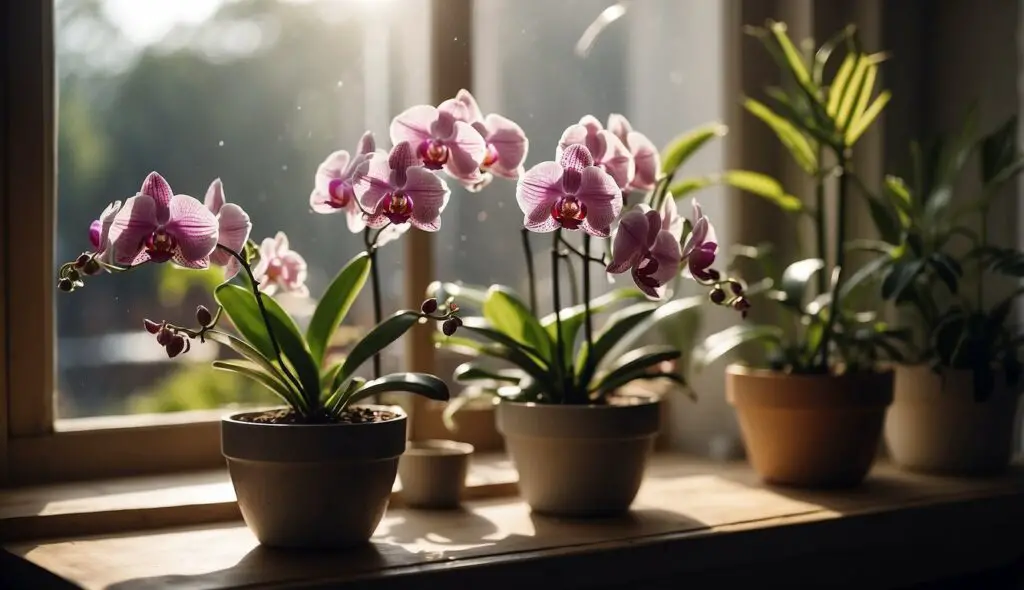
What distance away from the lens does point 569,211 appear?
126cm

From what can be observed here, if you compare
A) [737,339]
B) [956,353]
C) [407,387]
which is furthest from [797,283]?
[407,387]

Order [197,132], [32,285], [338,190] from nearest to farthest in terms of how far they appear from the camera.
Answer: [338,190] → [32,285] → [197,132]

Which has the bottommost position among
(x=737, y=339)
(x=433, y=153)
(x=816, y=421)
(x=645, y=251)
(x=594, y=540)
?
(x=594, y=540)

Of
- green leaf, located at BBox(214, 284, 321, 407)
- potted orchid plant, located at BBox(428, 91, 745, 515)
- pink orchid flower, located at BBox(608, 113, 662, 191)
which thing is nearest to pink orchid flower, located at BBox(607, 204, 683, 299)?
potted orchid plant, located at BBox(428, 91, 745, 515)

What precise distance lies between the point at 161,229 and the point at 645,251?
1.68 ft

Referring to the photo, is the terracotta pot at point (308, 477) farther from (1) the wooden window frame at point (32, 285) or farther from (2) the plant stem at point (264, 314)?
(1) the wooden window frame at point (32, 285)

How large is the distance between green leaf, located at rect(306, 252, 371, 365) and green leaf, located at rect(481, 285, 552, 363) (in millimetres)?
207

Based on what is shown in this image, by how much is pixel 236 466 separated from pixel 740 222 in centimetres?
105

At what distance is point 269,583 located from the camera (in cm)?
110

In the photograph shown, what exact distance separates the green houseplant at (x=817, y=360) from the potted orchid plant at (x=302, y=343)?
1.87 ft

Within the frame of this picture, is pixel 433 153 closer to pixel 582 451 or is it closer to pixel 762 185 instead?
pixel 582 451

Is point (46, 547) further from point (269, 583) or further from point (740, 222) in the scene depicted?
point (740, 222)

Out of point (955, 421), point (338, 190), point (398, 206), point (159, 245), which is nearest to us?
point (159, 245)

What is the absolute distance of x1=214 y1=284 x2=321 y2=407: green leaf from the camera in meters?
1.28
